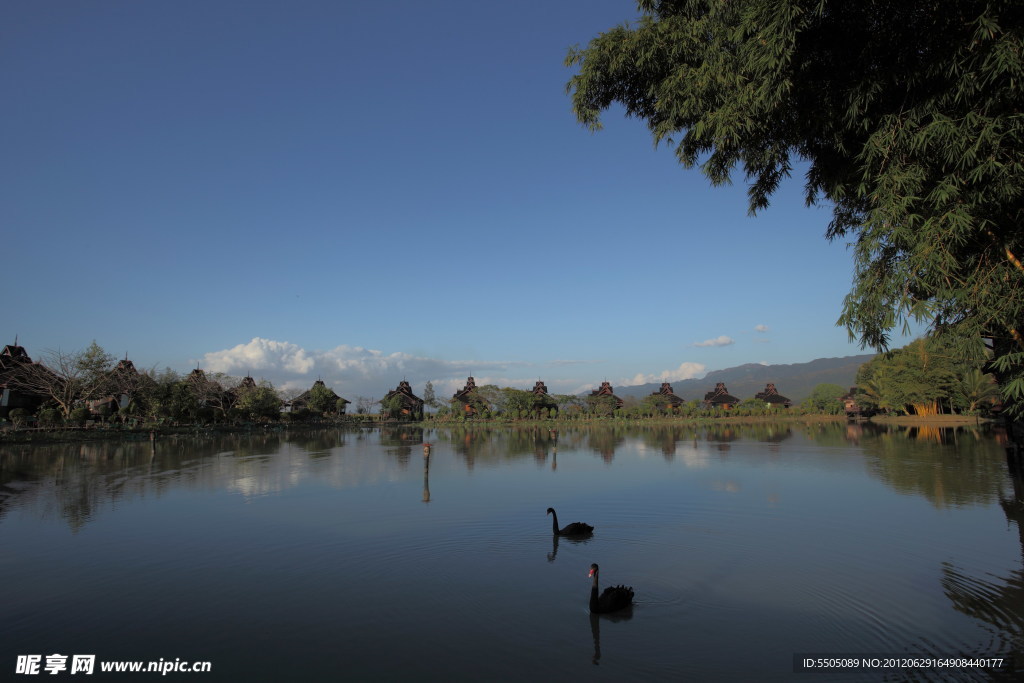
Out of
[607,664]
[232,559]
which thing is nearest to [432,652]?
[607,664]

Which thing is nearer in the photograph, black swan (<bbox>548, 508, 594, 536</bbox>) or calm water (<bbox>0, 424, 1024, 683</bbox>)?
calm water (<bbox>0, 424, 1024, 683</bbox>)

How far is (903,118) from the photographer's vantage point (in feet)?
29.2

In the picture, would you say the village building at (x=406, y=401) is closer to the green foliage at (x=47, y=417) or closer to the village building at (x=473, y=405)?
the village building at (x=473, y=405)

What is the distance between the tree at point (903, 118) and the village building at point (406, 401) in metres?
73.4

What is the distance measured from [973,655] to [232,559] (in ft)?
39.9

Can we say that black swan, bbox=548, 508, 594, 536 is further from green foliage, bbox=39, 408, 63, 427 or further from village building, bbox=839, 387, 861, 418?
village building, bbox=839, 387, 861, 418

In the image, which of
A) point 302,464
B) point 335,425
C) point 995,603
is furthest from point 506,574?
point 335,425

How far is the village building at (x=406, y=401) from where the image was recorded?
80.0 m

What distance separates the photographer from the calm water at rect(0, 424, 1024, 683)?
6492 mm

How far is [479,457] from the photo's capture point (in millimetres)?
30094

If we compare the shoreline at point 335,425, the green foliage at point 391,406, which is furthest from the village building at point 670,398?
the green foliage at point 391,406

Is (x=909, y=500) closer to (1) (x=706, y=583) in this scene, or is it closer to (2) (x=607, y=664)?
(1) (x=706, y=583)

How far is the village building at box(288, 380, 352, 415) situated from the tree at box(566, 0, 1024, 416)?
6825 centimetres

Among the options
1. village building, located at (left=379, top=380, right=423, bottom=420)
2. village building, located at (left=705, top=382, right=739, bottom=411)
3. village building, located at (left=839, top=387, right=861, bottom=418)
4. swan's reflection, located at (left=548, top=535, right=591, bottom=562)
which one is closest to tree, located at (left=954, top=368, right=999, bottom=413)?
village building, located at (left=839, top=387, right=861, bottom=418)
